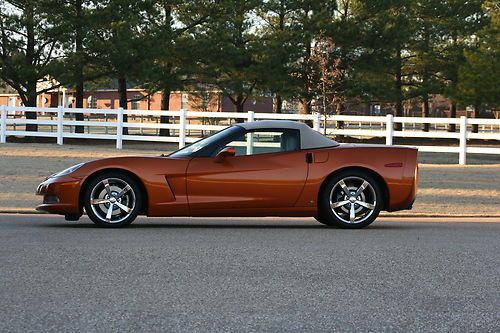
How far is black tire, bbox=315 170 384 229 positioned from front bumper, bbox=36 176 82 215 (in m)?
3.09

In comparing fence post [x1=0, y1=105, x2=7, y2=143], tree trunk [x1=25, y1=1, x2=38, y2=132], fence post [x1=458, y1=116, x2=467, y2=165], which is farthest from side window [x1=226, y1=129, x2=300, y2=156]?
tree trunk [x1=25, y1=1, x2=38, y2=132]

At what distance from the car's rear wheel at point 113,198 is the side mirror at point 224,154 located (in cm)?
107

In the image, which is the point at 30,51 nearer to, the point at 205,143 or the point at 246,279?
the point at 205,143

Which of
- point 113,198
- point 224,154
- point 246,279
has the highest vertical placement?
point 224,154

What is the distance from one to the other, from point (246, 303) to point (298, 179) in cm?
428

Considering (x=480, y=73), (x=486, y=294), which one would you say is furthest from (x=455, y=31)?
(x=486, y=294)

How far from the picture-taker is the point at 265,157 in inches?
376

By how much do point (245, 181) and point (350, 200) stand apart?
1386 millimetres

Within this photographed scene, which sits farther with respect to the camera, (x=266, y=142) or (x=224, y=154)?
(x=266, y=142)

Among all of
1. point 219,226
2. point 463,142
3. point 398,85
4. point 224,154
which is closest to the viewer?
point 224,154

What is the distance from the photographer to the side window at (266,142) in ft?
31.6

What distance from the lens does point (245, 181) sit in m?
9.45

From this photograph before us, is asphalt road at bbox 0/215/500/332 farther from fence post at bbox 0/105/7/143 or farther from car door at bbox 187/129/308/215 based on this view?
fence post at bbox 0/105/7/143

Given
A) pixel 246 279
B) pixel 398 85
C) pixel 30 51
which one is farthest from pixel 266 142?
pixel 398 85
